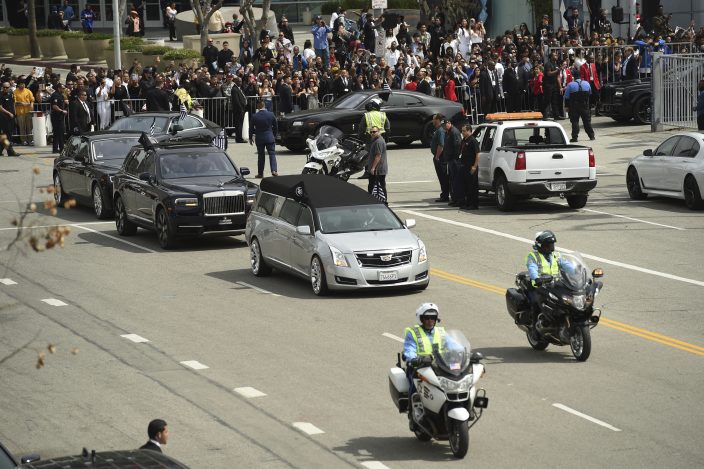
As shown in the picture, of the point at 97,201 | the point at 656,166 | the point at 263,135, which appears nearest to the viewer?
the point at 656,166

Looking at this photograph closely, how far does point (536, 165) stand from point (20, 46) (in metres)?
39.0

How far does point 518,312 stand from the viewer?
17.4 meters

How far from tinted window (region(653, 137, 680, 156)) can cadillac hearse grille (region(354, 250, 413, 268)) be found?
1009 centimetres

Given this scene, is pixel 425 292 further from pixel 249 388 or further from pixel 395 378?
pixel 395 378

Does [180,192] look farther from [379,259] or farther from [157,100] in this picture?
[157,100]

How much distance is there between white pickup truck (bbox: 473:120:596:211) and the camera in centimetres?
2758

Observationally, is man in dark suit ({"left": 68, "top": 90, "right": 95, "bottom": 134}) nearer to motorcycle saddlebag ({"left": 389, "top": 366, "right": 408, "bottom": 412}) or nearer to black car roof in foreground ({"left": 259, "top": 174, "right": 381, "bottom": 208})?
black car roof in foreground ({"left": 259, "top": 174, "right": 381, "bottom": 208})

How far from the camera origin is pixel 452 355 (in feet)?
42.7

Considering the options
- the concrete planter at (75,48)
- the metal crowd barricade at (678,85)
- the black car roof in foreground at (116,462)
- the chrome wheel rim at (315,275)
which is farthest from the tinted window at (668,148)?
the concrete planter at (75,48)

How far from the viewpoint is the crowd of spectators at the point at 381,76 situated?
40.8 meters

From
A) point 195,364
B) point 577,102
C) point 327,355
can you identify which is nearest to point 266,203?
point 327,355

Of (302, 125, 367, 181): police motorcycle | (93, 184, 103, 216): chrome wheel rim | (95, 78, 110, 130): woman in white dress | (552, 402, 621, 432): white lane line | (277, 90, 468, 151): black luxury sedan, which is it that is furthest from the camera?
(95, 78, 110, 130): woman in white dress

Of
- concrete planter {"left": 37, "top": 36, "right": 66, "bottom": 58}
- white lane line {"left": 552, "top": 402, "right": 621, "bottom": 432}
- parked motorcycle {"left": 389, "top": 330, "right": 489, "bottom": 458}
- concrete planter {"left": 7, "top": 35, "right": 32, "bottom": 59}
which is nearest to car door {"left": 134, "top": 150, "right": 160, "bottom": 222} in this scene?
white lane line {"left": 552, "top": 402, "right": 621, "bottom": 432}

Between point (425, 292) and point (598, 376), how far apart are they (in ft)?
17.3
